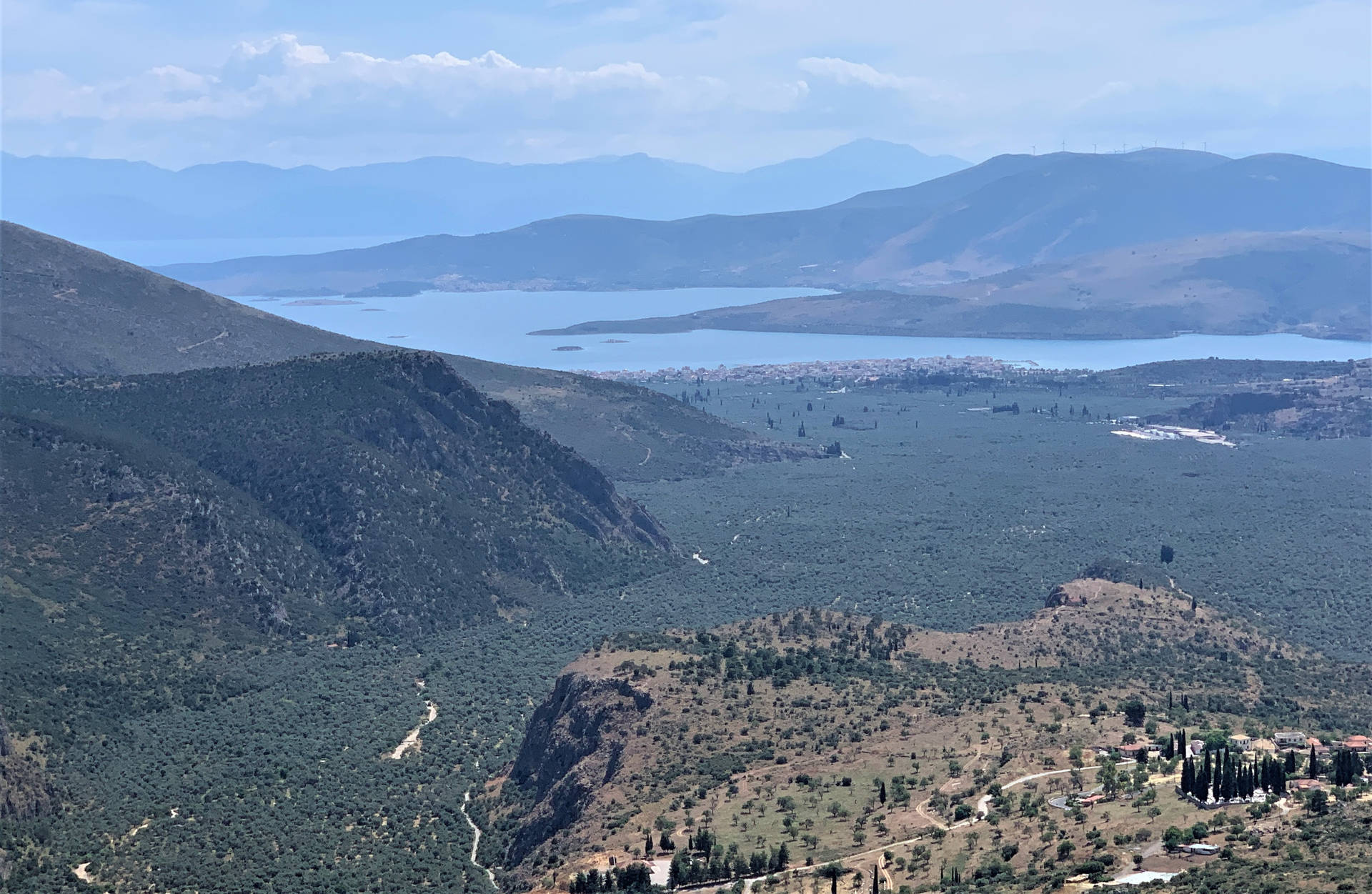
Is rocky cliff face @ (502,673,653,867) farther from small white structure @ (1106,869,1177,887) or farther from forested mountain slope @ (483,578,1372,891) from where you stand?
small white structure @ (1106,869,1177,887)

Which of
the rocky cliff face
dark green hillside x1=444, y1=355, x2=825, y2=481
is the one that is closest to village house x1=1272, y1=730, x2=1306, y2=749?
the rocky cliff face

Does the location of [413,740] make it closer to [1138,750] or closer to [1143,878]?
[1138,750]

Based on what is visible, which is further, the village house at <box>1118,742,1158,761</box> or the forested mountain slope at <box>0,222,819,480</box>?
the forested mountain slope at <box>0,222,819,480</box>

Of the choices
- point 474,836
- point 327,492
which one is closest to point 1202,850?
point 474,836

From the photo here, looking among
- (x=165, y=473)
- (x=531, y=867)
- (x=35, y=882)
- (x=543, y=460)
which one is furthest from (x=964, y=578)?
(x=35, y=882)

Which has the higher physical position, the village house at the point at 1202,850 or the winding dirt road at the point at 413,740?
the village house at the point at 1202,850

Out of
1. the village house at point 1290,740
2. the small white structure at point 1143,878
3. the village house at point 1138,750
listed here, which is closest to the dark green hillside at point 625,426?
the village house at point 1138,750

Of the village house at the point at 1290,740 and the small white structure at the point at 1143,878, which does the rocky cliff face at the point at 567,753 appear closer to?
the small white structure at the point at 1143,878
